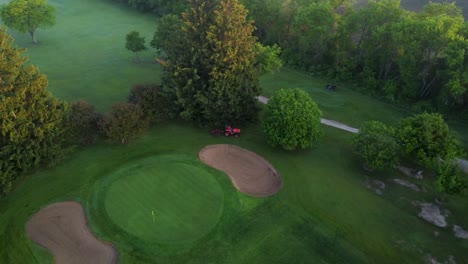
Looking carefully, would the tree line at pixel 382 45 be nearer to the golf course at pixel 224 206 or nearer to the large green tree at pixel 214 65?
the golf course at pixel 224 206

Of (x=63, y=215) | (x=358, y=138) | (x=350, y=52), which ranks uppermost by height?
(x=350, y=52)

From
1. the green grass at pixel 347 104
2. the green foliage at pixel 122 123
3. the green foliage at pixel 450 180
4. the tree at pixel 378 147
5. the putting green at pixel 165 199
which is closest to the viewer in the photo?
the green foliage at pixel 450 180

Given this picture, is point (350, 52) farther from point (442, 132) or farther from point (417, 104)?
point (442, 132)

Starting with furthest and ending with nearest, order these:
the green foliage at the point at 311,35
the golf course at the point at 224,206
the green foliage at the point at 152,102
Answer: the green foliage at the point at 311,35
the green foliage at the point at 152,102
the golf course at the point at 224,206

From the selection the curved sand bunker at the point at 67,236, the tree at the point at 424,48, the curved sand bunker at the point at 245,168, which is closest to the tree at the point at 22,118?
the curved sand bunker at the point at 67,236

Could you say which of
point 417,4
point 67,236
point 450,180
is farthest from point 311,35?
point 67,236

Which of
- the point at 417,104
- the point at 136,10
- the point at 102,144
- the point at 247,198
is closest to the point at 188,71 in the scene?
the point at 102,144

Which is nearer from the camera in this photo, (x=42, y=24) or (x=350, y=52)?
(x=350, y=52)
